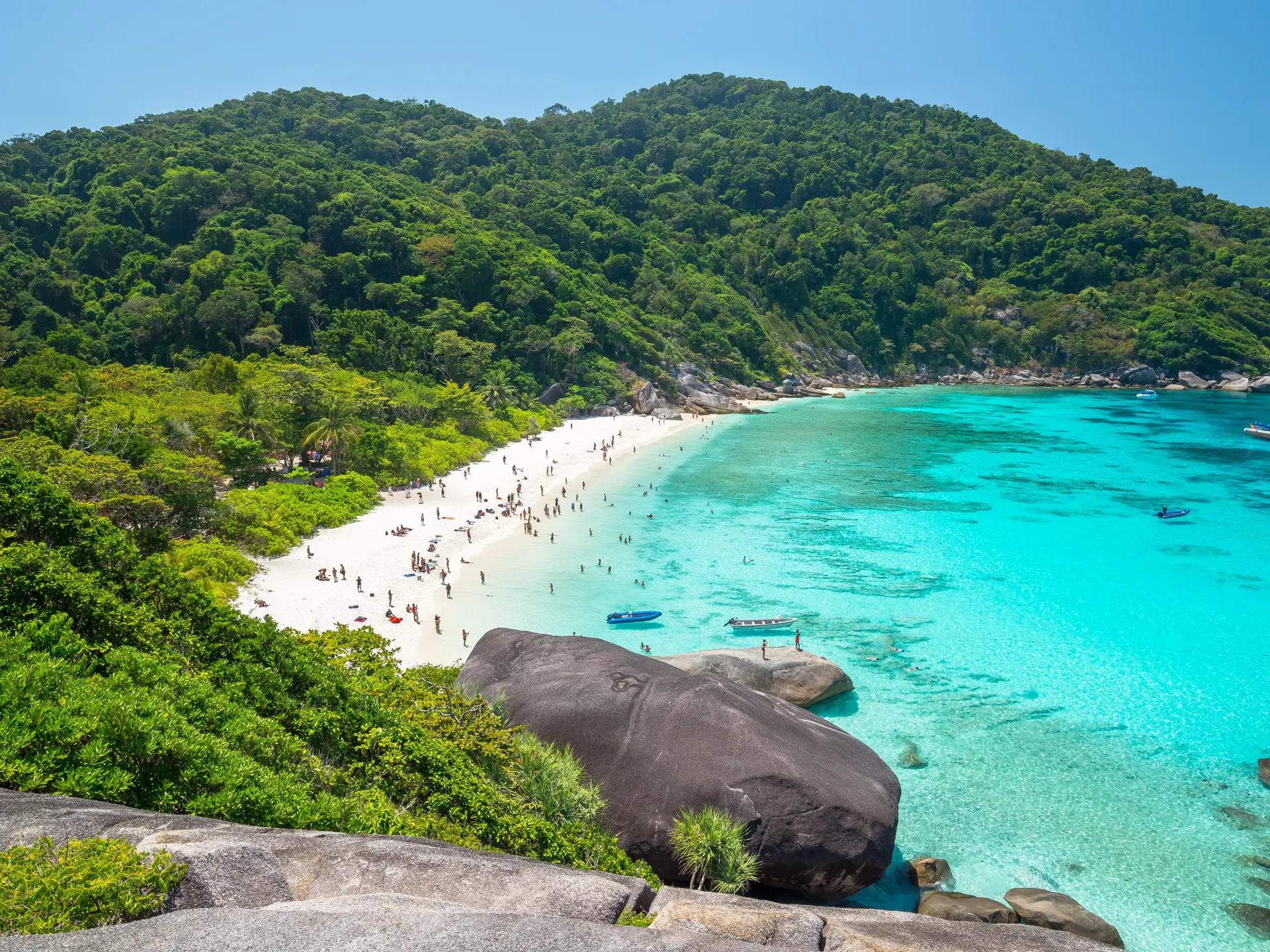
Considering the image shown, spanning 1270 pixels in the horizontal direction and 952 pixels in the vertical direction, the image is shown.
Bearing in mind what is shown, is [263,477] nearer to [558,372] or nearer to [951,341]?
[558,372]

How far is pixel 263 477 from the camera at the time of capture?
136ft

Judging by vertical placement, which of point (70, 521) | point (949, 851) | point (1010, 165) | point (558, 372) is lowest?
point (949, 851)

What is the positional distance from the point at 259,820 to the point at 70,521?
11635 mm

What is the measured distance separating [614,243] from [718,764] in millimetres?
104784

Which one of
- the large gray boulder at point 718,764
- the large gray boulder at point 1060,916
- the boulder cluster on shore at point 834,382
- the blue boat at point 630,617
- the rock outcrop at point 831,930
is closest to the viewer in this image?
the rock outcrop at point 831,930

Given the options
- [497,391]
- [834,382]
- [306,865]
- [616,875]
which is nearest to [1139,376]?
[834,382]

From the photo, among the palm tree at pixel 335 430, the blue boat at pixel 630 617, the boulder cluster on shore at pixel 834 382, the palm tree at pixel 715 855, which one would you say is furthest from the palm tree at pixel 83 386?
the boulder cluster on shore at pixel 834 382

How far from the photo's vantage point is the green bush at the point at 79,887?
622 centimetres

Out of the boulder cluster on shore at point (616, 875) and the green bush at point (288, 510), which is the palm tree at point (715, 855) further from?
the green bush at point (288, 510)

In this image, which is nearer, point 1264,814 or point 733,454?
point 1264,814

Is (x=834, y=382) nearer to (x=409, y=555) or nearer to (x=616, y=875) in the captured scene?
(x=409, y=555)

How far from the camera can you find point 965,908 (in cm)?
1433

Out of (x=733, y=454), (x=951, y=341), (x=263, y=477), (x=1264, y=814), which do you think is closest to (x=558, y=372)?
(x=733, y=454)

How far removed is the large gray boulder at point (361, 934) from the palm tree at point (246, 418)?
40378mm
